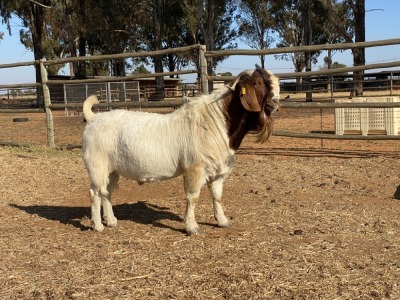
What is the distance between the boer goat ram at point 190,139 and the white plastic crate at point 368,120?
5849 mm

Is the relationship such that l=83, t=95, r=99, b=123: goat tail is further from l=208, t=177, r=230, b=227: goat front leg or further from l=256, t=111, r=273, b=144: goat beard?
l=256, t=111, r=273, b=144: goat beard

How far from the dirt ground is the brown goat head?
1.01 metres

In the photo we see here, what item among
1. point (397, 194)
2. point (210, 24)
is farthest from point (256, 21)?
point (397, 194)

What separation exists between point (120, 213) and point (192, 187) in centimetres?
152

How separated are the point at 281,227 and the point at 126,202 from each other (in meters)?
2.37

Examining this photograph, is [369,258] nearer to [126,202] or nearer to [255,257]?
[255,257]

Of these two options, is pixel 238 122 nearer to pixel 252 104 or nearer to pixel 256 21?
pixel 252 104

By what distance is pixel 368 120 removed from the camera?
10594mm

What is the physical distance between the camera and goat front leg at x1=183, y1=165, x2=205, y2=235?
475 cm

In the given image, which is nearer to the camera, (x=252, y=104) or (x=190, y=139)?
(x=252, y=104)

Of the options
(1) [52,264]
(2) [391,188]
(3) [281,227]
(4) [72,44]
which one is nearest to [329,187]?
(2) [391,188]

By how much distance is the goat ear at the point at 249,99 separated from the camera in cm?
457

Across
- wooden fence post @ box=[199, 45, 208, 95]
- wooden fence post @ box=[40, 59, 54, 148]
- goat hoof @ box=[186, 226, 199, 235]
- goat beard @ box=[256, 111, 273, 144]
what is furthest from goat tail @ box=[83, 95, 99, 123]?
wooden fence post @ box=[40, 59, 54, 148]

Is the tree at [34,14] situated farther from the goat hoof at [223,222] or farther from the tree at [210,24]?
the goat hoof at [223,222]
